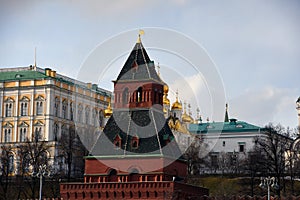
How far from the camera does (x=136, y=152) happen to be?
64.2m

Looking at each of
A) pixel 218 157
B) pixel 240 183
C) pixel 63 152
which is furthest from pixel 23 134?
pixel 240 183

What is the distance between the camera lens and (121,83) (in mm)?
68188

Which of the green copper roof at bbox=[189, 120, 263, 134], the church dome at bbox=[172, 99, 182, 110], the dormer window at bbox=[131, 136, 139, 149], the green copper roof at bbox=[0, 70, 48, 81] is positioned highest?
the green copper roof at bbox=[0, 70, 48, 81]

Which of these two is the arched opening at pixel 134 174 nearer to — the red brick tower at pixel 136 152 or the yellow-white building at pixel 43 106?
the red brick tower at pixel 136 152

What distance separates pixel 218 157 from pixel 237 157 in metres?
2.70

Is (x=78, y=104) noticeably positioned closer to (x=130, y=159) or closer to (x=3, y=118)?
(x=3, y=118)

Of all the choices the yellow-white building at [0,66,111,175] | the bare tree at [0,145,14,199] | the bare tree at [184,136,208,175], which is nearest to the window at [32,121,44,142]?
the yellow-white building at [0,66,111,175]

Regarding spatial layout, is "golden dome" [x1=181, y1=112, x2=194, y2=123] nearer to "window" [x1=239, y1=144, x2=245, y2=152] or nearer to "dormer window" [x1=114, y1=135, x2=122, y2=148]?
"window" [x1=239, y1=144, x2=245, y2=152]

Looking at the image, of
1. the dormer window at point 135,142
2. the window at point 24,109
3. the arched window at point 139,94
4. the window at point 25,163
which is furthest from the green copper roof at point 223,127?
the dormer window at point 135,142

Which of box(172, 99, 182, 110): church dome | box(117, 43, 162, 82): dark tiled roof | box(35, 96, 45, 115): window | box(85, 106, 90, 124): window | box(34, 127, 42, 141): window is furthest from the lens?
box(172, 99, 182, 110): church dome

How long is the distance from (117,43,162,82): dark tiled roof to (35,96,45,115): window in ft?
160

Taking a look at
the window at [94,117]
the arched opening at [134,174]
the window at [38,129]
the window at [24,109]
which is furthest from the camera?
the window at [94,117]

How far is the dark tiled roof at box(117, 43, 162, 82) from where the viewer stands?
67750mm

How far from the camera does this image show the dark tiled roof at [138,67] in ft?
222
